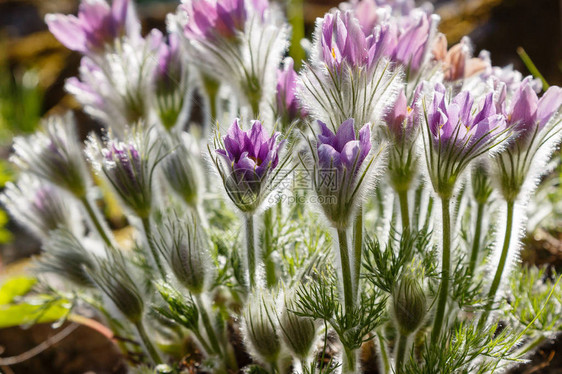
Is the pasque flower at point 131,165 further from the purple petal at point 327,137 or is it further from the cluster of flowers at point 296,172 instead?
the purple petal at point 327,137

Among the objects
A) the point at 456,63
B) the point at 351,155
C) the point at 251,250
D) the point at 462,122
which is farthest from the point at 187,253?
the point at 456,63

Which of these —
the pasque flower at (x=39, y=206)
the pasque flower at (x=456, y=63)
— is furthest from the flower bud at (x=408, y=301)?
the pasque flower at (x=39, y=206)

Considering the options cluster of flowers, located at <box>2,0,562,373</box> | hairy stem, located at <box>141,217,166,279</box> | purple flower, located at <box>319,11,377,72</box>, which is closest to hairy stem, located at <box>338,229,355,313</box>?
cluster of flowers, located at <box>2,0,562,373</box>

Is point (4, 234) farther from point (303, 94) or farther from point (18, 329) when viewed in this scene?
point (303, 94)

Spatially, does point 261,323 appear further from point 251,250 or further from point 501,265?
point 501,265

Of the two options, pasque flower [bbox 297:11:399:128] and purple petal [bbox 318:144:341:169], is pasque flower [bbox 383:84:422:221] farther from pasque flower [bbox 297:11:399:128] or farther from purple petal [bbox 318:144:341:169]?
purple petal [bbox 318:144:341:169]
